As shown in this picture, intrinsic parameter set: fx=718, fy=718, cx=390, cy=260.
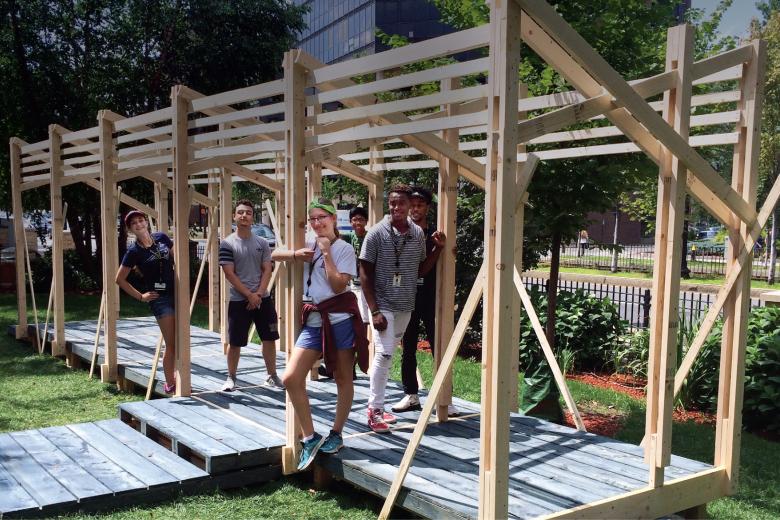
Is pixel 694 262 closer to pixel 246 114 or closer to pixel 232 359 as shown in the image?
pixel 232 359

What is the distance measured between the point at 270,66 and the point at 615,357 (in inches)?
466

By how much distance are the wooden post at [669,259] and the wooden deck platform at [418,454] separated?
467 millimetres

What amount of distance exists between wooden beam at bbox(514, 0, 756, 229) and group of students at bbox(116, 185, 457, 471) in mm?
1960

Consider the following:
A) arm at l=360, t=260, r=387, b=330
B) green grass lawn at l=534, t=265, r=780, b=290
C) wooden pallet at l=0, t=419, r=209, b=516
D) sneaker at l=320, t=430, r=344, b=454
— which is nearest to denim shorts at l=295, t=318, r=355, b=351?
arm at l=360, t=260, r=387, b=330

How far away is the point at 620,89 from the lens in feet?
12.5

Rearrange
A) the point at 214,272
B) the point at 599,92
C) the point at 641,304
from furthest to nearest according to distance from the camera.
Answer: the point at 641,304, the point at 214,272, the point at 599,92

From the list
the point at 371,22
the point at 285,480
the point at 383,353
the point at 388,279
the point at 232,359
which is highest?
the point at 371,22

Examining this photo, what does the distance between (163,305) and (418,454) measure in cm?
323

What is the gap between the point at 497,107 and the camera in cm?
356

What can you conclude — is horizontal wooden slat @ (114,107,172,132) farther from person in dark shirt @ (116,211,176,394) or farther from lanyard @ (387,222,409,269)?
lanyard @ (387,222,409,269)

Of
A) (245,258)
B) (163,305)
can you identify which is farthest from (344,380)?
(163,305)

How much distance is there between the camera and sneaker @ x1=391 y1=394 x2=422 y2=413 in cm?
611

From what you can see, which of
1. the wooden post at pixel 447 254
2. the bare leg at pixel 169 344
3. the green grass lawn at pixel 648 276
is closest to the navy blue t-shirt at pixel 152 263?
the bare leg at pixel 169 344

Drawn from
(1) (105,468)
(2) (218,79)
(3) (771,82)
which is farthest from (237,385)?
(3) (771,82)
